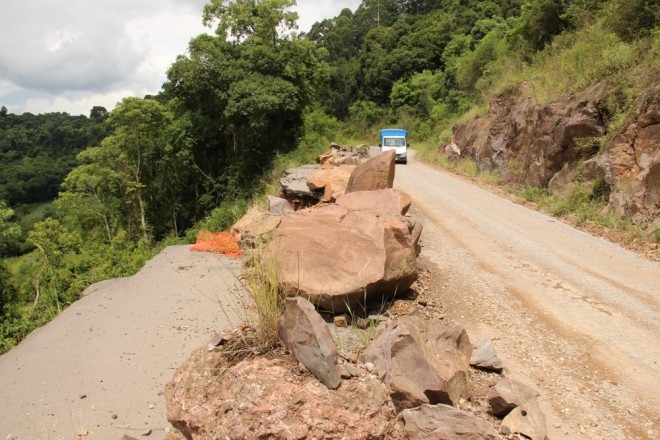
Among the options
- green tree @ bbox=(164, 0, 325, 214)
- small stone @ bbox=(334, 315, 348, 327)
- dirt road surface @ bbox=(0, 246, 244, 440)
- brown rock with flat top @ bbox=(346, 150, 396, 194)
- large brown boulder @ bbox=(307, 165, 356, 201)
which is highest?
green tree @ bbox=(164, 0, 325, 214)

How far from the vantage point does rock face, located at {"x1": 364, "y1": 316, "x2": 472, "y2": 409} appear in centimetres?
354

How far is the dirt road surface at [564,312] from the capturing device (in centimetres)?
419

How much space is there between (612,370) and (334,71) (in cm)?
6608

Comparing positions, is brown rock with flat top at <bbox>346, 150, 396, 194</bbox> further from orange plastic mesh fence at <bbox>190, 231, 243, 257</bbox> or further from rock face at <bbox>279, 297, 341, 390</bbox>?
rock face at <bbox>279, 297, 341, 390</bbox>

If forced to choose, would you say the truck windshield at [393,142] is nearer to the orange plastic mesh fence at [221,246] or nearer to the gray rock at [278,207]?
the gray rock at [278,207]

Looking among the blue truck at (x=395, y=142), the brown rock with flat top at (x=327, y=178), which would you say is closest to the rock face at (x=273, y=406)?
the brown rock with flat top at (x=327, y=178)

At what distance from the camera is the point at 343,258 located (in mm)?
5402

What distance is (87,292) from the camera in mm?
8688

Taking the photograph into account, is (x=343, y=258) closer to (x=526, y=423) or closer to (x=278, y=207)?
→ (x=526, y=423)

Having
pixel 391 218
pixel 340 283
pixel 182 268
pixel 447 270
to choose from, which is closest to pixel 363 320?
pixel 340 283

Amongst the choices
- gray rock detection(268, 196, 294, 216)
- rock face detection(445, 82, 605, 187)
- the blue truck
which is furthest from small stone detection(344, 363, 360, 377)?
the blue truck

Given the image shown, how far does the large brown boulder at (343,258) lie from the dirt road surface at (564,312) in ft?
3.62

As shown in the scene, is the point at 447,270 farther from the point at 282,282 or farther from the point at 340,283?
the point at 282,282

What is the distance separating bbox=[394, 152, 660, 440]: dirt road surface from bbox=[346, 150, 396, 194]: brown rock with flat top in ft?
4.90
